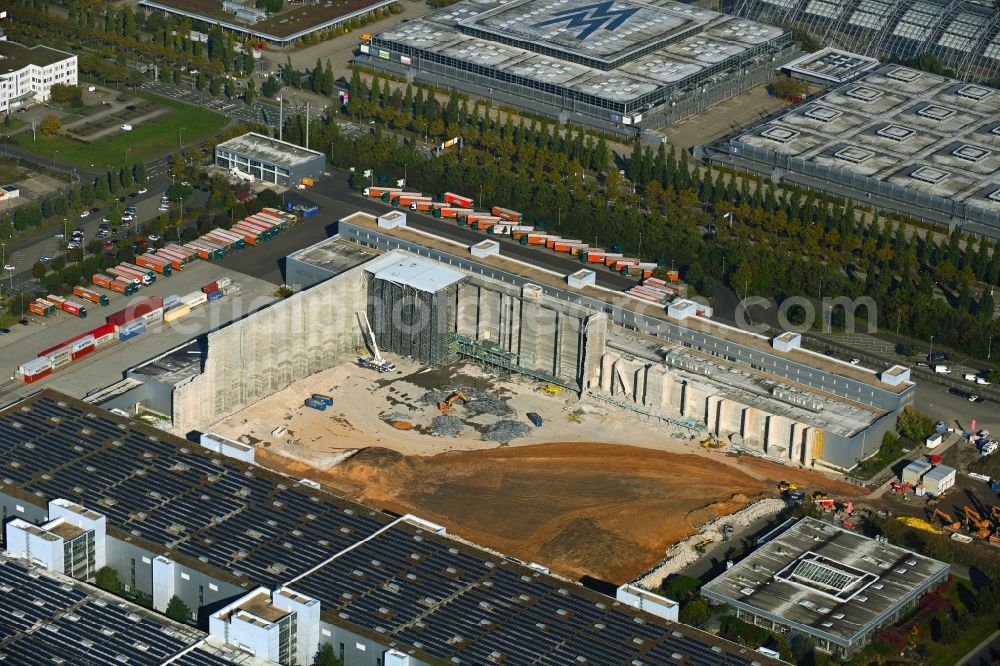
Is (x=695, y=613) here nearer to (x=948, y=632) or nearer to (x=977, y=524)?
(x=948, y=632)

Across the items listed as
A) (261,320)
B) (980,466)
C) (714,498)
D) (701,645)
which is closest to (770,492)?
(714,498)

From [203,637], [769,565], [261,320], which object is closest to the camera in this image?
[203,637]

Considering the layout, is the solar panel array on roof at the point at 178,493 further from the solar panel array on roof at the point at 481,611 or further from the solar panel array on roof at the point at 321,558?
the solar panel array on roof at the point at 481,611

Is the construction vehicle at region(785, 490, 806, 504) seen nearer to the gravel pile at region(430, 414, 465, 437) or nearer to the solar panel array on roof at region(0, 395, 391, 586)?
the gravel pile at region(430, 414, 465, 437)

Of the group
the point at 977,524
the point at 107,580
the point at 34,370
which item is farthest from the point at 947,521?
the point at 34,370

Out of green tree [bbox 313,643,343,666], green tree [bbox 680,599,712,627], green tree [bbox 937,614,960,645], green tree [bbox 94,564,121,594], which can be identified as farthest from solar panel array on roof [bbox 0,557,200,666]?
green tree [bbox 937,614,960,645]

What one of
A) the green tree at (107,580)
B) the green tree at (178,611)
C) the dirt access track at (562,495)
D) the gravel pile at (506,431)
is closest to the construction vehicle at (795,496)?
the dirt access track at (562,495)

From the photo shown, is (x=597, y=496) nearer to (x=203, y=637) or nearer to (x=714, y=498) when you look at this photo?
(x=714, y=498)

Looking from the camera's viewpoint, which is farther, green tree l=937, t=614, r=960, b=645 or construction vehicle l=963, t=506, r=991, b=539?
construction vehicle l=963, t=506, r=991, b=539
